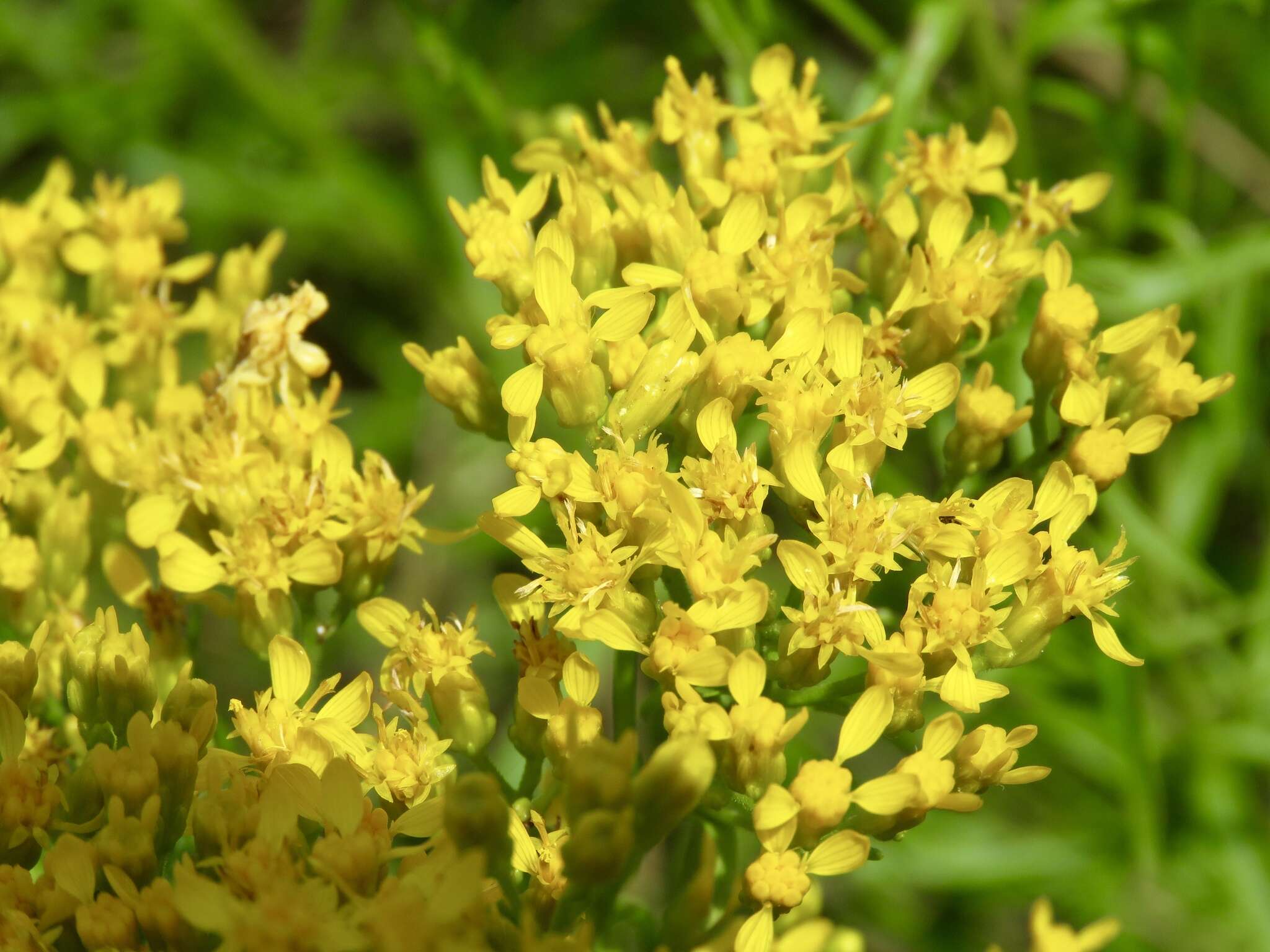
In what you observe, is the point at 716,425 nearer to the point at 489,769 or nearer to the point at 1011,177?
the point at 489,769

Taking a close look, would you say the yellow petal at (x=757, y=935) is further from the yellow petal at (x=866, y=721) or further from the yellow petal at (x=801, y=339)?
the yellow petal at (x=801, y=339)

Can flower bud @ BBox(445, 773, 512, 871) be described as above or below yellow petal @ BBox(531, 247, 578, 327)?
below

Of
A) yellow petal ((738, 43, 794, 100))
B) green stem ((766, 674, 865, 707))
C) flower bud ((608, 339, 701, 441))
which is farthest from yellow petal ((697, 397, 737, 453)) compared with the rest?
yellow petal ((738, 43, 794, 100))

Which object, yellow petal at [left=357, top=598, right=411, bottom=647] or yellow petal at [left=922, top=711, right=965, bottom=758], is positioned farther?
yellow petal at [left=357, top=598, right=411, bottom=647]

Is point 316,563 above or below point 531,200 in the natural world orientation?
below

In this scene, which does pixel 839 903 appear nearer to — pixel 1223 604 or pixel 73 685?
pixel 1223 604

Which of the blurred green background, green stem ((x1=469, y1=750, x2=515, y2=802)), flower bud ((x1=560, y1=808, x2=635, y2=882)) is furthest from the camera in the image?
the blurred green background

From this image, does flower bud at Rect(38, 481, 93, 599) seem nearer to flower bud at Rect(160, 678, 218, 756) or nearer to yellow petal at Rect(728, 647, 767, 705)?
flower bud at Rect(160, 678, 218, 756)

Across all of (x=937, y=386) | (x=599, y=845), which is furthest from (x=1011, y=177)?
(x=599, y=845)
